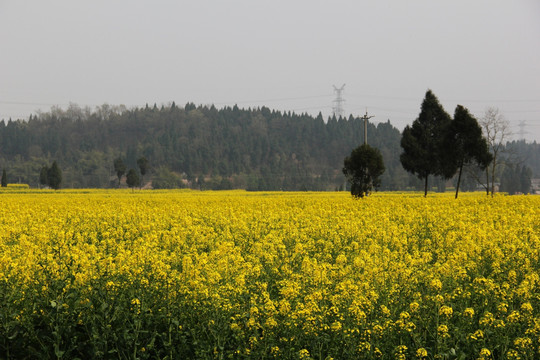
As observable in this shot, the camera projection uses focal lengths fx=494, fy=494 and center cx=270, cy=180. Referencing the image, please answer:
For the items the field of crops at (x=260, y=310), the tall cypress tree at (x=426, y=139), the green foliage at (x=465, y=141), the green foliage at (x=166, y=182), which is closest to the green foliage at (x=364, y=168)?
the green foliage at (x=465, y=141)

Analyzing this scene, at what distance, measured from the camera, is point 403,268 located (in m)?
7.59

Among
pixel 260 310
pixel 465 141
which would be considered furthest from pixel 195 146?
pixel 260 310

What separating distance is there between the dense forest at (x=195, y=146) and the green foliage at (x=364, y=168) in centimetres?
9128

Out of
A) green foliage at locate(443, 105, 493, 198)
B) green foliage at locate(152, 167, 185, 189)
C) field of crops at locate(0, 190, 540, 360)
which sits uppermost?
green foliage at locate(443, 105, 493, 198)

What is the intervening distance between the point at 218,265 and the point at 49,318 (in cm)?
257

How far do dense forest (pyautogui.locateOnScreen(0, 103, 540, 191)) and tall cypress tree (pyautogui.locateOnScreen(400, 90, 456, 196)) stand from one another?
78.5 metres

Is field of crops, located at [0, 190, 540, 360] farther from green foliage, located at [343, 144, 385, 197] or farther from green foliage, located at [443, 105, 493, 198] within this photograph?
green foliage, located at [443, 105, 493, 198]

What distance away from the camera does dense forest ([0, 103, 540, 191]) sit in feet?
439

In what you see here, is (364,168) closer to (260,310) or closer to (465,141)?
(465,141)

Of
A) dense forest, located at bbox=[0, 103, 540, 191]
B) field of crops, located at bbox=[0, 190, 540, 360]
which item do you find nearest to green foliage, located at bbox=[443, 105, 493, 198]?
field of crops, located at bbox=[0, 190, 540, 360]

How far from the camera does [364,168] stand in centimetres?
3147

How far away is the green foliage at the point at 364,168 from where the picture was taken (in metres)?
31.2

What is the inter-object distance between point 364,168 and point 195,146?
133 metres

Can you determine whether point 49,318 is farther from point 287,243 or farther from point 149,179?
point 149,179
